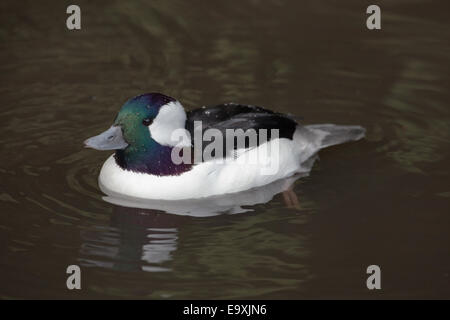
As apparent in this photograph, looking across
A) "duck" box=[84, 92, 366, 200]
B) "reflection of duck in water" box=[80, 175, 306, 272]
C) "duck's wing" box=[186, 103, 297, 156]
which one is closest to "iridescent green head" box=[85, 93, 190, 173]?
"duck" box=[84, 92, 366, 200]

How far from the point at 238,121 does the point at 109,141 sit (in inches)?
49.7

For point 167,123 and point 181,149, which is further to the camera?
point 181,149

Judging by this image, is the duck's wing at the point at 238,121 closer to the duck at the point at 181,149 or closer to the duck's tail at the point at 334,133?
the duck at the point at 181,149

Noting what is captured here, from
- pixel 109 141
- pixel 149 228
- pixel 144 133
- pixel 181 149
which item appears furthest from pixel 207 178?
pixel 109 141

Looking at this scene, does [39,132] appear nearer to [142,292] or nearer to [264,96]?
[264,96]

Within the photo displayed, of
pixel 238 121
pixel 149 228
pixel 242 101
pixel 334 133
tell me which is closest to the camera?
pixel 149 228

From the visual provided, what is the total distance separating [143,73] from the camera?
12109mm

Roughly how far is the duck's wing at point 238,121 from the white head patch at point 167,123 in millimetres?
198

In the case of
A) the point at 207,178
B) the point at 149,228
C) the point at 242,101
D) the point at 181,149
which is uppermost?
the point at 242,101

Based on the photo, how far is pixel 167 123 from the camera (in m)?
9.27

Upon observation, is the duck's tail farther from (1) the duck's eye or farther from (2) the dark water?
(1) the duck's eye

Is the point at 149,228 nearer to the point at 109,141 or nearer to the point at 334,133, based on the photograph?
the point at 109,141

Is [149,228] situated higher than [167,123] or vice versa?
[167,123]

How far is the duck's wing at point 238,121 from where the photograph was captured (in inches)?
374
